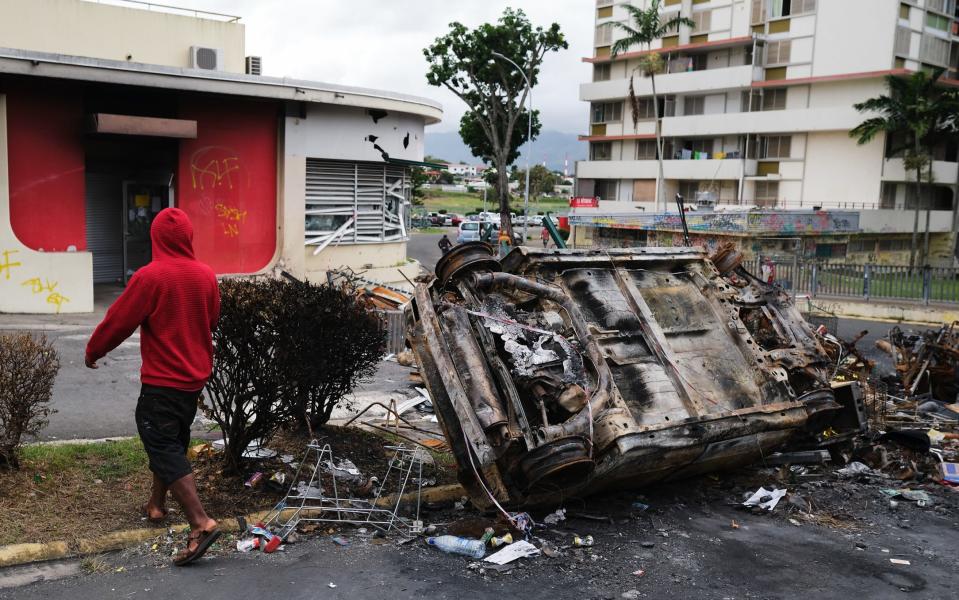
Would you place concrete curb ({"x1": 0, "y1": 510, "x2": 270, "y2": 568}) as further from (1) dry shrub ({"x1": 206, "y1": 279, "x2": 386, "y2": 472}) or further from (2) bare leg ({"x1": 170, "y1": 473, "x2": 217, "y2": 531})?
(1) dry shrub ({"x1": 206, "y1": 279, "x2": 386, "y2": 472})

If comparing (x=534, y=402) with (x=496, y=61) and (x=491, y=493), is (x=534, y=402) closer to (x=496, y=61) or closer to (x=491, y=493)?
(x=491, y=493)

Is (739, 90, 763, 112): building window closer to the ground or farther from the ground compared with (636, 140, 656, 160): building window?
farther from the ground

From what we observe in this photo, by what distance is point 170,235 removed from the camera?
5.03m

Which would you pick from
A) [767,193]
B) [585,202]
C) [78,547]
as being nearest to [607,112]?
[585,202]

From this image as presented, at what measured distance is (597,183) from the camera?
56219 mm

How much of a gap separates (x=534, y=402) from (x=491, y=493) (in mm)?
700

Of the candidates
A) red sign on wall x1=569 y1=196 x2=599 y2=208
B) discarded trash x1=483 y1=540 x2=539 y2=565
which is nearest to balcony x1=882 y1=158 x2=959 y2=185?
red sign on wall x1=569 y1=196 x2=599 y2=208

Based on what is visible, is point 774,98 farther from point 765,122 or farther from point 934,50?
point 934,50

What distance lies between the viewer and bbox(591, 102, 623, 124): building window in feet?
180

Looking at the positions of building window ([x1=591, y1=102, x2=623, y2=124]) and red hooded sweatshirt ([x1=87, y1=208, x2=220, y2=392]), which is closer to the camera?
red hooded sweatshirt ([x1=87, y1=208, x2=220, y2=392])

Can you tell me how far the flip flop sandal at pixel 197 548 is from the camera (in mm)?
4840

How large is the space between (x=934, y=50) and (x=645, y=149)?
653 inches

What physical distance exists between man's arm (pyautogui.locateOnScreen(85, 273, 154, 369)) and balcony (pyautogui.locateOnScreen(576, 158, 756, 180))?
46.3 meters

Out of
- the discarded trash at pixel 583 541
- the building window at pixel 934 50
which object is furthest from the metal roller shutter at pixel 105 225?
the building window at pixel 934 50
